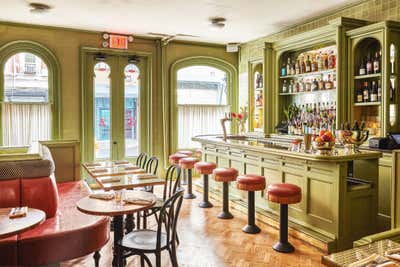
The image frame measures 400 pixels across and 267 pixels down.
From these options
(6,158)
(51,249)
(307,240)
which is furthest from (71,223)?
(307,240)

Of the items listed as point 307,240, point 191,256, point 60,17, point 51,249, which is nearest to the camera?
point 51,249

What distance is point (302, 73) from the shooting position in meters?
6.01

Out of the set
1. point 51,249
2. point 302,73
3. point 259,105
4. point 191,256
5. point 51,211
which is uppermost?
point 302,73

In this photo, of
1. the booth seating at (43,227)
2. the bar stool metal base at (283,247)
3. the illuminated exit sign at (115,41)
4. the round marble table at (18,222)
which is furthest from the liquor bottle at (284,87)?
the round marble table at (18,222)

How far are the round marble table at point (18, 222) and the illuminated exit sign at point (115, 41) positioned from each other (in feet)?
16.4

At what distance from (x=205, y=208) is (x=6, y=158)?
3045 mm

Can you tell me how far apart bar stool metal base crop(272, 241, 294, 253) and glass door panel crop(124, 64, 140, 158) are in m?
4.41

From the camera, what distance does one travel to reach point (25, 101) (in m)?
6.32

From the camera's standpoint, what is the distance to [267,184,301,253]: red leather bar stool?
11.7ft

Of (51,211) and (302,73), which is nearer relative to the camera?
(51,211)

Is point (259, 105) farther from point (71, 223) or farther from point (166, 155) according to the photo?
point (71, 223)

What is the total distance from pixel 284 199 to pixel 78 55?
16.6 feet

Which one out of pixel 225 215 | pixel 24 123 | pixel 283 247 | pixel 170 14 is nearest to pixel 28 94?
pixel 24 123

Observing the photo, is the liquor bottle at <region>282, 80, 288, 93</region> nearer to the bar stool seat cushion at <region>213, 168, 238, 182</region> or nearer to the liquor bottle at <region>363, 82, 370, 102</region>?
the liquor bottle at <region>363, 82, 370, 102</region>
